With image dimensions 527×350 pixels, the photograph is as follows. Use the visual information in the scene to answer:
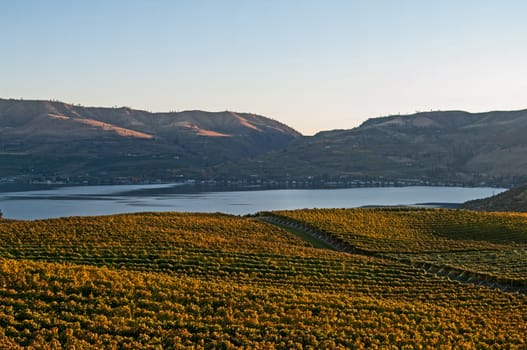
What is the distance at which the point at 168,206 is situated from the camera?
18088cm

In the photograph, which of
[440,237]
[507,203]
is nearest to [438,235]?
[440,237]

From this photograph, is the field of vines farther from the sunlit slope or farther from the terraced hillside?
the sunlit slope

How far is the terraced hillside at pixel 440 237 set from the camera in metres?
40.7

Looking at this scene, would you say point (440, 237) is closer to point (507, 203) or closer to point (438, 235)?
point (438, 235)

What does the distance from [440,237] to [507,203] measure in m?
96.7

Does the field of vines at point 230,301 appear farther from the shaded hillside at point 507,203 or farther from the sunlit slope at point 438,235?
the shaded hillside at point 507,203

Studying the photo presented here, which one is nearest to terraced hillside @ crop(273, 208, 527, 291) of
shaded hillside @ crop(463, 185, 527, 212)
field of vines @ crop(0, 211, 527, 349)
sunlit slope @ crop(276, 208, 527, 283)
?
sunlit slope @ crop(276, 208, 527, 283)

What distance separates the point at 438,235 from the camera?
191 ft

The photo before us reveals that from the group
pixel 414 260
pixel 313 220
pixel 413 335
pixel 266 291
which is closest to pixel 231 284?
pixel 266 291

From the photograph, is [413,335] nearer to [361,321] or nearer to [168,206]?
[361,321]

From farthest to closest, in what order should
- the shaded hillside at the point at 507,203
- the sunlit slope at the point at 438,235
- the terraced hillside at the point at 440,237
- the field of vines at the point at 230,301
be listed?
the shaded hillside at the point at 507,203 → the sunlit slope at the point at 438,235 → the terraced hillside at the point at 440,237 → the field of vines at the point at 230,301

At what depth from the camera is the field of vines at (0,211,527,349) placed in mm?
20828

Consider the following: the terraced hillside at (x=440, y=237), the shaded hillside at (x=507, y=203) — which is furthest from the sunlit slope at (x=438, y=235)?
the shaded hillside at (x=507, y=203)

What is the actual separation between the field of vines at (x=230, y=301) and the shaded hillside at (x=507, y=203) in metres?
108
